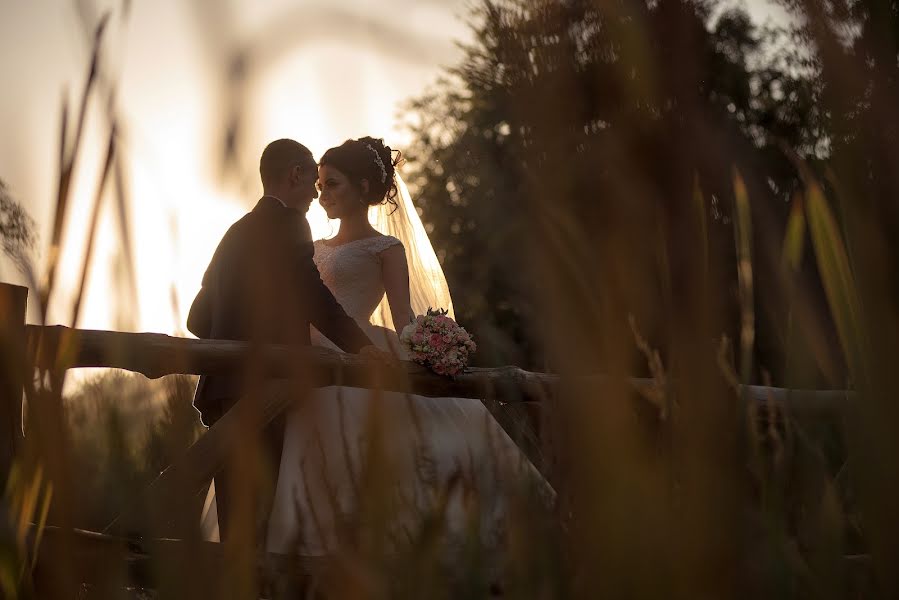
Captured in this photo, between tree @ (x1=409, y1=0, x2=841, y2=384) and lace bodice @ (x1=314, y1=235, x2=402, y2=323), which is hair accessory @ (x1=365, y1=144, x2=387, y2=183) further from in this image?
tree @ (x1=409, y1=0, x2=841, y2=384)

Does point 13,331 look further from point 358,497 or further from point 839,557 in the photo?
point 839,557

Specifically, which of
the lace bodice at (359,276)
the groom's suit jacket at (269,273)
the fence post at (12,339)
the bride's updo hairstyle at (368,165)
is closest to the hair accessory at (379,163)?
the bride's updo hairstyle at (368,165)

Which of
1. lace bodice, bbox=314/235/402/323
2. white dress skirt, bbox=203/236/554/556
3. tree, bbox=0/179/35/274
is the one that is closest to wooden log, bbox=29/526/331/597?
white dress skirt, bbox=203/236/554/556

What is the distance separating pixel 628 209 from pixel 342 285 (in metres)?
4.63

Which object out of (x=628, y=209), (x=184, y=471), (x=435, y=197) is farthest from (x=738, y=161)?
(x=435, y=197)

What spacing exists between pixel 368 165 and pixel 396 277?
0.70 meters

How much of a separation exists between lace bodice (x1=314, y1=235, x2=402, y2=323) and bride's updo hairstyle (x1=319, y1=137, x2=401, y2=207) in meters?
0.39

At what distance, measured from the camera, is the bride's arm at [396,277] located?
500 cm

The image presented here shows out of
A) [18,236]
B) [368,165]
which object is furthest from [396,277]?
[18,236]

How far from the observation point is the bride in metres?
0.53

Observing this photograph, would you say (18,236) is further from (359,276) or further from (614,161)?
(359,276)

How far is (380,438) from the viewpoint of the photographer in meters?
0.52

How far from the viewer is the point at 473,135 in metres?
0.71

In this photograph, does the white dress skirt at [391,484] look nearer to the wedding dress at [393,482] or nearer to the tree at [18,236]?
the wedding dress at [393,482]
